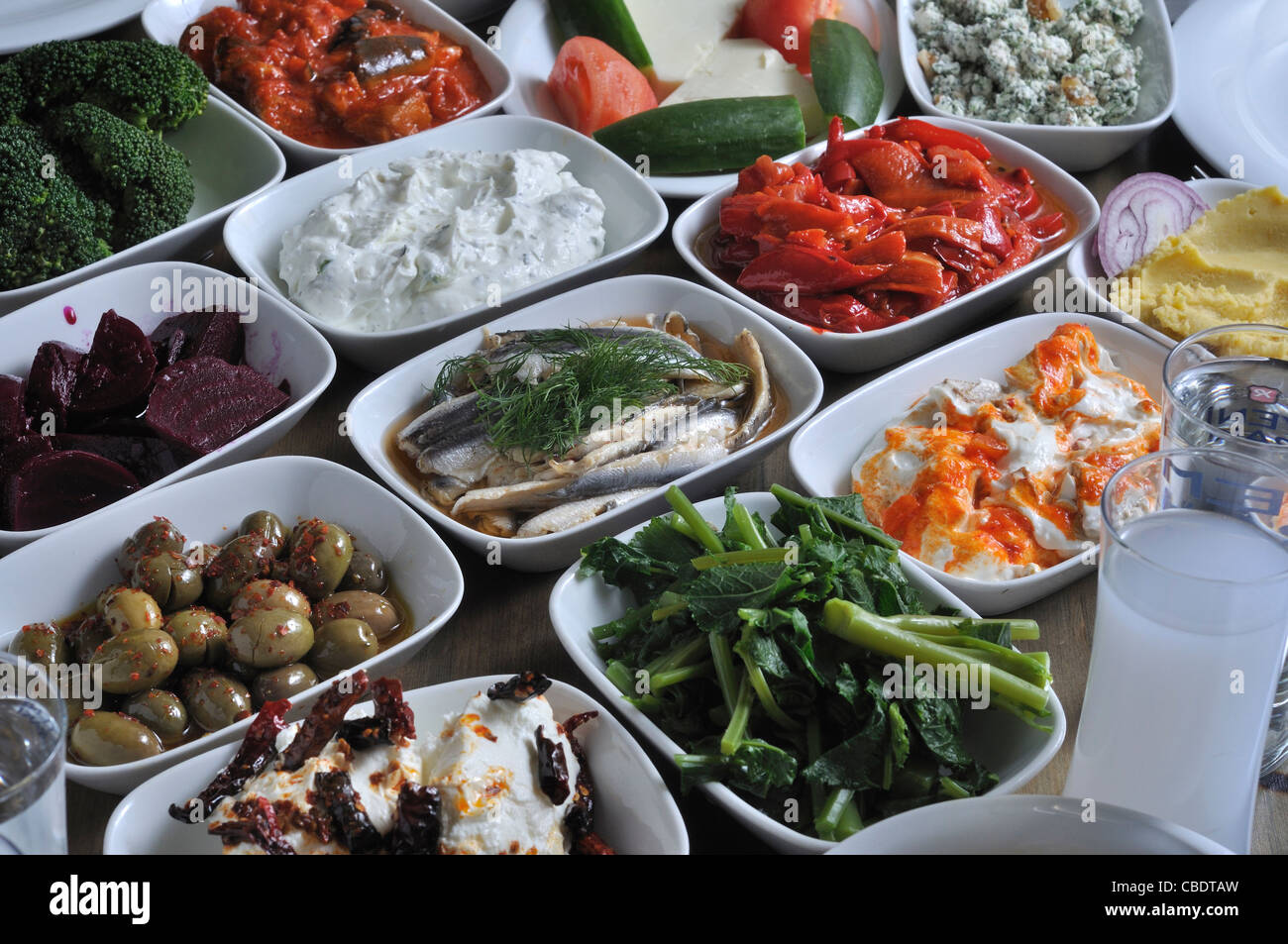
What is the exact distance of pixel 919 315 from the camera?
241 cm

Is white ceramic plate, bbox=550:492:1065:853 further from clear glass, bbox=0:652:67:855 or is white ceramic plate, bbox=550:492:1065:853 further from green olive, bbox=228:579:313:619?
clear glass, bbox=0:652:67:855

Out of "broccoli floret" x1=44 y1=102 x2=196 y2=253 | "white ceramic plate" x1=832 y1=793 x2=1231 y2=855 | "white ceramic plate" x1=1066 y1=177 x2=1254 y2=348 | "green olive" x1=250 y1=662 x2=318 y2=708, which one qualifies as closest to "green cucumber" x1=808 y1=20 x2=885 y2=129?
"white ceramic plate" x1=1066 y1=177 x2=1254 y2=348

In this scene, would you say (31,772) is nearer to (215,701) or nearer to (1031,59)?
(215,701)

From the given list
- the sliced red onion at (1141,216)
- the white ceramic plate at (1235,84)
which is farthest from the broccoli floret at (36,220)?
the white ceramic plate at (1235,84)

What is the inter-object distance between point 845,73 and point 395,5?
1.30 meters

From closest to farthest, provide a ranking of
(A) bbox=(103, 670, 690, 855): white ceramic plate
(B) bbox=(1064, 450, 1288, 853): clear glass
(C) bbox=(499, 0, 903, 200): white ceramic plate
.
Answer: (B) bbox=(1064, 450, 1288, 853): clear glass
(A) bbox=(103, 670, 690, 855): white ceramic plate
(C) bbox=(499, 0, 903, 200): white ceramic plate

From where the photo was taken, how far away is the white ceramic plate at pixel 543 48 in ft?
10.3

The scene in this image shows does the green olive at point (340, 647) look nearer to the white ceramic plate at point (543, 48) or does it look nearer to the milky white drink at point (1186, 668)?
the milky white drink at point (1186, 668)

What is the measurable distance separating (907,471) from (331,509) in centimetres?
100

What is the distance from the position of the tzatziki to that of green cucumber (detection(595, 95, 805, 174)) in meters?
0.23

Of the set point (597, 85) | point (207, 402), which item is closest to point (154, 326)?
point (207, 402)

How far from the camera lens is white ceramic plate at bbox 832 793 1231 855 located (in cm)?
124

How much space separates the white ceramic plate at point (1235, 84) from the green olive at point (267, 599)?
7.67 ft

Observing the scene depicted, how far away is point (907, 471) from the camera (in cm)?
207
